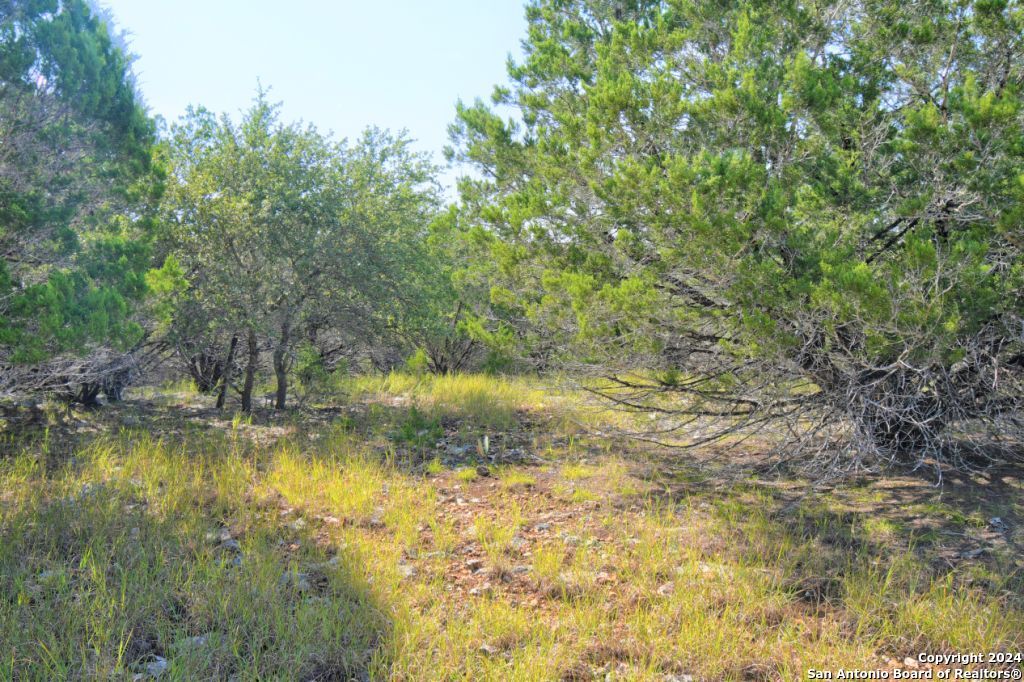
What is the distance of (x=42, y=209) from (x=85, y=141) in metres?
0.84

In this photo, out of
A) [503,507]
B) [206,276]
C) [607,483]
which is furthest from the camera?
[206,276]

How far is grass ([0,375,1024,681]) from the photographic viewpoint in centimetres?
289

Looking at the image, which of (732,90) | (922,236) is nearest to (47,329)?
(732,90)

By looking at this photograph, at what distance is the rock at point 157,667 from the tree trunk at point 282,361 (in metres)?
5.41

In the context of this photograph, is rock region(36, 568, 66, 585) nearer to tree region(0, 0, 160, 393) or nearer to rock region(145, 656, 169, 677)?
rock region(145, 656, 169, 677)

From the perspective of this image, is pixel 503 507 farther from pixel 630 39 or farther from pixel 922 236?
pixel 630 39

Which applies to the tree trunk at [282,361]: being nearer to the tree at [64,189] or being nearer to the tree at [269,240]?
the tree at [269,240]

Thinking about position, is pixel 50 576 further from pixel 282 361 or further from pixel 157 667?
pixel 282 361

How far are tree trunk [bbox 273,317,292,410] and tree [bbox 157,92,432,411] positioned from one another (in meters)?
0.02

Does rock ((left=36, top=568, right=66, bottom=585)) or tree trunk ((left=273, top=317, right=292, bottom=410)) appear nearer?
rock ((left=36, top=568, right=66, bottom=585))

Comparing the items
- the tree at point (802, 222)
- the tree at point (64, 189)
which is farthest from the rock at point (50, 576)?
the tree at point (802, 222)

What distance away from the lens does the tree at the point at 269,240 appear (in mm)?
7520

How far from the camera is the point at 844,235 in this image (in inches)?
183

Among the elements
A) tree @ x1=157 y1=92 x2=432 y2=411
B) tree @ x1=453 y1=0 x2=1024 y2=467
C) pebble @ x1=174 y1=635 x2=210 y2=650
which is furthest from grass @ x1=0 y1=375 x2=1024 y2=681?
tree @ x1=157 y1=92 x2=432 y2=411
